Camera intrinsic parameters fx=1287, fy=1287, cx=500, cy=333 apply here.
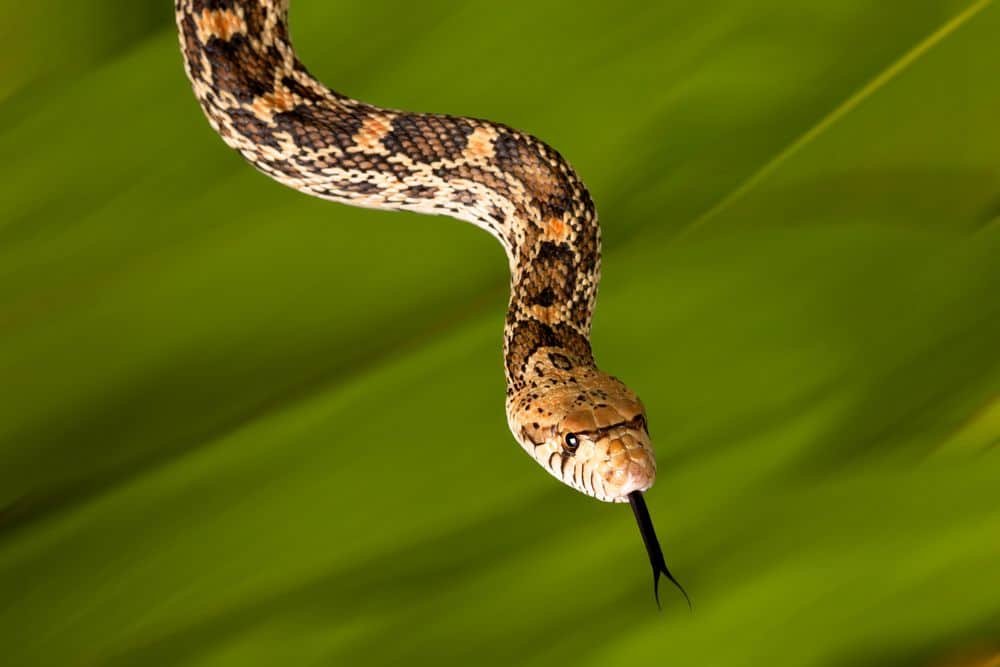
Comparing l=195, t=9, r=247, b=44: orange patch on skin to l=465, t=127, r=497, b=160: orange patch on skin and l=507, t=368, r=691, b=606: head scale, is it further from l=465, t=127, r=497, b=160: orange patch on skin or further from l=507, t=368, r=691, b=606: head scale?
l=507, t=368, r=691, b=606: head scale

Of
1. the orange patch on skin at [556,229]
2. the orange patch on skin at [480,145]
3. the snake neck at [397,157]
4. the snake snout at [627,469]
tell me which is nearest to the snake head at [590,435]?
the snake snout at [627,469]

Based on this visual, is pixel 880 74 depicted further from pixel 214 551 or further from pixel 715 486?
pixel 214 551

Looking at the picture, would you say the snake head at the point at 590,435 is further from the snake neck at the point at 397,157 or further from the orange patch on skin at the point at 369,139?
the orange patch on skin at the point at 369,139

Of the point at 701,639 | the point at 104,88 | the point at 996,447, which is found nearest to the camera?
the point at 701,639

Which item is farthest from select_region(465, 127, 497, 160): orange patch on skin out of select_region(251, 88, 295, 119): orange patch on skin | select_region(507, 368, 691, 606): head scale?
select_region(507, 368, 691, 606): head scale

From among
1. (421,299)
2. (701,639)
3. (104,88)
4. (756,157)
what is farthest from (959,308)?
(104,88)

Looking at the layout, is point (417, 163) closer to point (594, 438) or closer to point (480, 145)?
point (480, 145)
